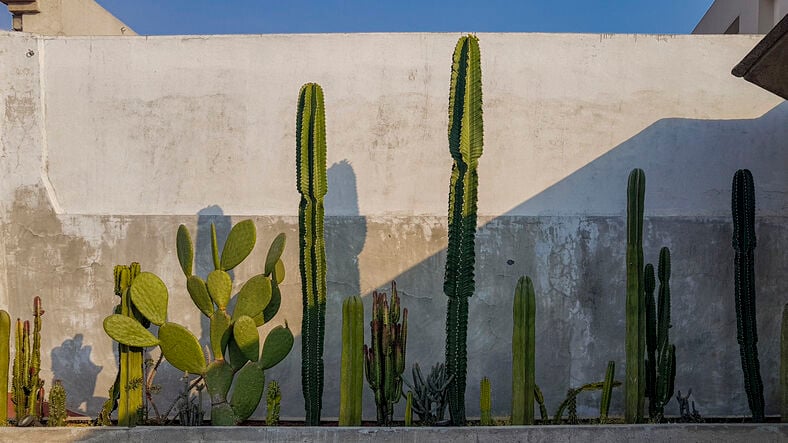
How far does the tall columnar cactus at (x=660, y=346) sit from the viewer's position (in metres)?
5.87

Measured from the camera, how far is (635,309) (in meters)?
5.70

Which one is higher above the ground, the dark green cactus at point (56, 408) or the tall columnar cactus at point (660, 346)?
the tall columnar cactus at point (660, 346)

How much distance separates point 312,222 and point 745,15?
5.97 m

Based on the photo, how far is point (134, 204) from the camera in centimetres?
687

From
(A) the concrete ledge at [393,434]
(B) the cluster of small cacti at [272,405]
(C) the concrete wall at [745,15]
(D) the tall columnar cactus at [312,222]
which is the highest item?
(C) the concrete wall at [745,15]

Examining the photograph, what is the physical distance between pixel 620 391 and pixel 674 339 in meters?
0.59

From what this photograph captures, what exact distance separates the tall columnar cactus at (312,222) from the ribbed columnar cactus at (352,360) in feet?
0.60

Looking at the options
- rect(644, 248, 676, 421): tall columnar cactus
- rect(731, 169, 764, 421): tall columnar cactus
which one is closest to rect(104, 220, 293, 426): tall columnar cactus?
rect(644, 248, 676, 421): tall columnar cactus

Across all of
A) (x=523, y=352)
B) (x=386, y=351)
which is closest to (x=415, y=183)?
(x=386, y=351)

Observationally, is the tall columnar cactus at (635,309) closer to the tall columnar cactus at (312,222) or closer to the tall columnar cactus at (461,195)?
the tall columnar cactus at (461,195)

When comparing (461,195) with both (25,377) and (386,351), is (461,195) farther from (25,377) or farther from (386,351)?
(25,377)

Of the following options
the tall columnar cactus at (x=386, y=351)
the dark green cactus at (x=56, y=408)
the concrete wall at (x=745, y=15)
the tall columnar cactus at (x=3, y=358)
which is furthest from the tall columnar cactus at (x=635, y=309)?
the tall columnar cactus at (x=3, y=358)

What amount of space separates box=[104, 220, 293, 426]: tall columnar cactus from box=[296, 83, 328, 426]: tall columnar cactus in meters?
0.17

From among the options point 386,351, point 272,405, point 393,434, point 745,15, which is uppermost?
point 745,15
